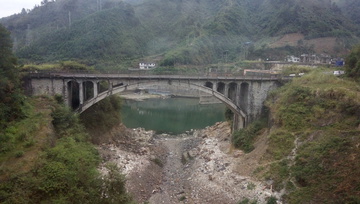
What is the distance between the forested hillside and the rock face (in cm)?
4175

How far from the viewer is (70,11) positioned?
105438 mm

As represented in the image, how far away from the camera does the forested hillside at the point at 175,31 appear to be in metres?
72.0

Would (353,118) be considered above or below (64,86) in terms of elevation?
below

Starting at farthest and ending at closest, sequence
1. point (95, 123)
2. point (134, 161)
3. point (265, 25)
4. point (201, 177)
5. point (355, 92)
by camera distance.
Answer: point (265, 25) < point (95, 123) < point (134, 161) < point (201, 177) < point (355, 92)

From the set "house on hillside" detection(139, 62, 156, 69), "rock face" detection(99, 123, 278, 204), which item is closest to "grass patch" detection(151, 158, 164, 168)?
"rock face" detection(99, 123, 278, 204)

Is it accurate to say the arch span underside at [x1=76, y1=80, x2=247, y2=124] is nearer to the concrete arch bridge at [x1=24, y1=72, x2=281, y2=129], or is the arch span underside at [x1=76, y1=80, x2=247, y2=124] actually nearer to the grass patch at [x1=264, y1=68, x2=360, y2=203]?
the concrete arch bridge at [x1=24, y1=72, x2=281, y2=129]

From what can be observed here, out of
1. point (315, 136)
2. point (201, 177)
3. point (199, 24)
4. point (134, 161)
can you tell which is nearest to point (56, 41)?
point (199, 24)

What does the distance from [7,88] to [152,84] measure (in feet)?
42.6

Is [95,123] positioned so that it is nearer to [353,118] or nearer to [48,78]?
[48,78]

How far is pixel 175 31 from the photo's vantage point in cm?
10425

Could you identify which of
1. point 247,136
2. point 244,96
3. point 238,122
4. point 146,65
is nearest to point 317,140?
point 247,136

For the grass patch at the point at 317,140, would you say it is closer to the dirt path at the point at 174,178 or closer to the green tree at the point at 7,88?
the dirt path at the point at 174,178

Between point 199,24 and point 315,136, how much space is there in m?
90.4

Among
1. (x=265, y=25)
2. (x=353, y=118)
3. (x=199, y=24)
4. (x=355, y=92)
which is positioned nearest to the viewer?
(x=353, y=118)
